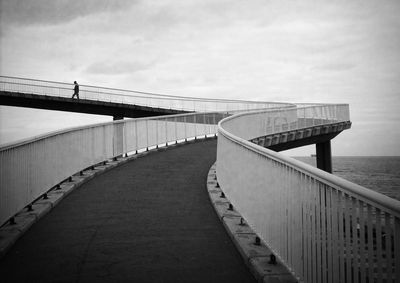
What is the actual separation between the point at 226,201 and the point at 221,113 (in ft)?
57.4

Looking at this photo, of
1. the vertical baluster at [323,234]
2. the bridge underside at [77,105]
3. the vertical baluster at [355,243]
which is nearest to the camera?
the vertical baluster at [355,243]

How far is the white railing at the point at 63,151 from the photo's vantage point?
495 cm

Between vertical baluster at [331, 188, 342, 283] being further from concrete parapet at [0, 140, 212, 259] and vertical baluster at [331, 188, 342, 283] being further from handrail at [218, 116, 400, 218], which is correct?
concrete parapet at [0, 140, 212, 259]

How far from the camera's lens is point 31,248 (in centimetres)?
437

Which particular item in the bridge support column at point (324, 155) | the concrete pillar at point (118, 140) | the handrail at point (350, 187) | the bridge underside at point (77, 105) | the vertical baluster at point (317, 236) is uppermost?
the bridge underside at point (77, 105)

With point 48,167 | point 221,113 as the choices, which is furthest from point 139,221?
point 221,113

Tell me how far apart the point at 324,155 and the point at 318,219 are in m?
29.8

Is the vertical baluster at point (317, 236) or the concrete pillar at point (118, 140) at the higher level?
the concrete pillar at point (118, 140)

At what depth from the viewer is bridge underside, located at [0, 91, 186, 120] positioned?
3200cm

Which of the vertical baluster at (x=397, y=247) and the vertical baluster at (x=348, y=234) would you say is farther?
the vertical baluster at (x=348, y=234)

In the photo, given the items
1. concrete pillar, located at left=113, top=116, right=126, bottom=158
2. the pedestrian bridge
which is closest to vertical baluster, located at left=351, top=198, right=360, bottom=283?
the pedestrian bridge

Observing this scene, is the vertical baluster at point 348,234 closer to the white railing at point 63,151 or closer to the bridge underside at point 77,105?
the white railing at point 63,151

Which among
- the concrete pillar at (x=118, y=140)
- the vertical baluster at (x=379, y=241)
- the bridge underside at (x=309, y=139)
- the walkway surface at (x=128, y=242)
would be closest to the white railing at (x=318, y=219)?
the vertical baluster at (x=379, y=241)

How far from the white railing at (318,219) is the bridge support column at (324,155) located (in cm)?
2740
